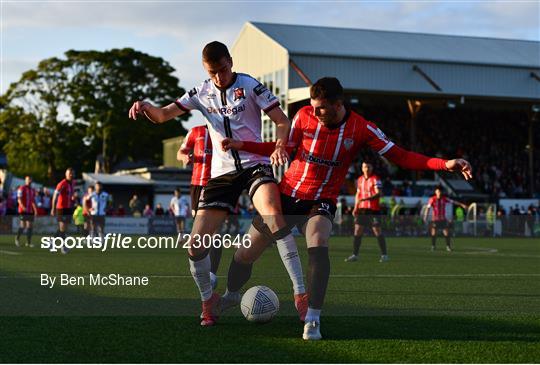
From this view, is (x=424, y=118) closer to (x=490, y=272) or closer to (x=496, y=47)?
(x=496, y=47)

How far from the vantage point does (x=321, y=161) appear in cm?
788

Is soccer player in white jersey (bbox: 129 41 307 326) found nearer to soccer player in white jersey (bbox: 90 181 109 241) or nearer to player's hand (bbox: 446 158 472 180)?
player's hand (bbox: 446 158 472 180)

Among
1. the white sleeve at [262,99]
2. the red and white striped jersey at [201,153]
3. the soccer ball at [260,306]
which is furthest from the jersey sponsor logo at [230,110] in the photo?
the red and white striped jersey at [201,153]

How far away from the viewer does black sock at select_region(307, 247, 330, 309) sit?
7484 mm

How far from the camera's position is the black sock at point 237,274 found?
8445 mm

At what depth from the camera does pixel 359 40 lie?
54281mm

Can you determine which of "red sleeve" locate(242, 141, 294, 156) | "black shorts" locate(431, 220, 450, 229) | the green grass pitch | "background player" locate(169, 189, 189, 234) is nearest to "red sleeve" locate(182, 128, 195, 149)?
the green grass pitch

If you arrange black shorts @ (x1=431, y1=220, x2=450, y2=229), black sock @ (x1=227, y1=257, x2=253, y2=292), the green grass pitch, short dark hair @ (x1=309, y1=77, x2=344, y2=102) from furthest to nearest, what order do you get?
1. black shorts @ (x1=431, y1=220, x2=450, y2=229)
2. black sock @ (x1=227, y1=257, x2=253, y2=292)
3. short dark hair @ (x1=309, y1=77, x2=344, y2=102)
4. the green grass pitch

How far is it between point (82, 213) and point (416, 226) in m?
14.0

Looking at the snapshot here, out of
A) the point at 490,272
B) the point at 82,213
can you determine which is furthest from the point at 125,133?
the point at 490,272

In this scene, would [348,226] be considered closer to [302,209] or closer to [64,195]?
[64,195]

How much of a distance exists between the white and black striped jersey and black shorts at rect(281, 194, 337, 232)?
467 mm

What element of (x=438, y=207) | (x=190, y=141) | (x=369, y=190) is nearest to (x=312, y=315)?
(x=190, y=141)

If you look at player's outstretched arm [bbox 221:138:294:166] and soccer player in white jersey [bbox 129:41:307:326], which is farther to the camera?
soccer player in white jersey [bbox 129:41:307:326]
